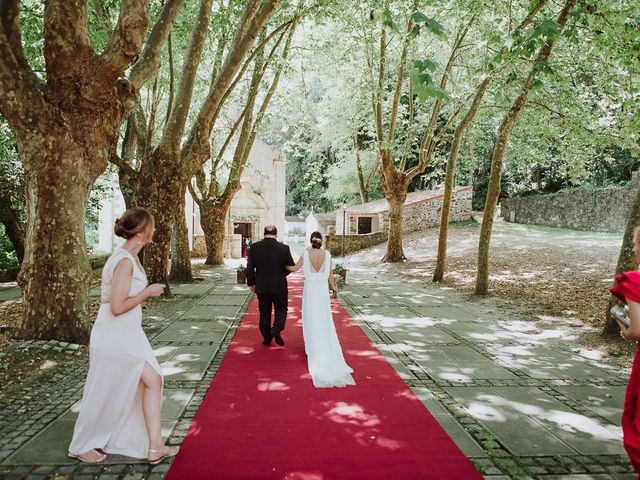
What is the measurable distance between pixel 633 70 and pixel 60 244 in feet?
36.4

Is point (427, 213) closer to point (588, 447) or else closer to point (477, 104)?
point (477, 104)

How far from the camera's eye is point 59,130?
20.2 ft

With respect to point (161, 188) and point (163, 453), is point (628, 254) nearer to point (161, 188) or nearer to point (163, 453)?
point (163, 453)

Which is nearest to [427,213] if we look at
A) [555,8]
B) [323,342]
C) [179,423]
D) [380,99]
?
[380,99]

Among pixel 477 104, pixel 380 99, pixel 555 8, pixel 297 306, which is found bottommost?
pixel 297 306

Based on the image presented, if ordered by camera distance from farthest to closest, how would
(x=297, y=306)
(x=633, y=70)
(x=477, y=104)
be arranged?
(x=477, y=104), (x=297, y=306), (x=633, y=70)

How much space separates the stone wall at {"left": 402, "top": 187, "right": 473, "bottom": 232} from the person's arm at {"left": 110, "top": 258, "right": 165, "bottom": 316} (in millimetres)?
27899

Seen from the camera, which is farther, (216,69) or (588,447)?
(216,69)

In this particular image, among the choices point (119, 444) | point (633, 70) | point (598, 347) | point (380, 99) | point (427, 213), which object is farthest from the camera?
point (427, 213)

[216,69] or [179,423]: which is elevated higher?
[216,69]

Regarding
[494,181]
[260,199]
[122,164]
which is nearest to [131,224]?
[122,164]

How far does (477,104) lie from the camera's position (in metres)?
12.3

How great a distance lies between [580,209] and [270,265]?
2620cm

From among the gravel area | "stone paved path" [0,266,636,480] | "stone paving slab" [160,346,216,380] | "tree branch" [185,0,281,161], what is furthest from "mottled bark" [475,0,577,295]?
"stone paving slab" [160,346,216,380]
